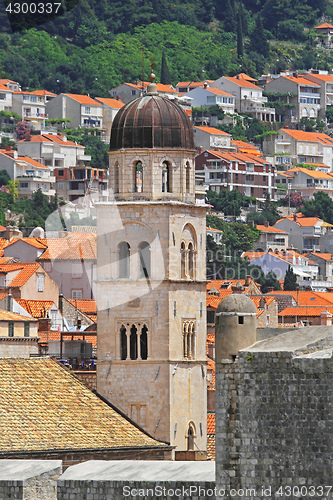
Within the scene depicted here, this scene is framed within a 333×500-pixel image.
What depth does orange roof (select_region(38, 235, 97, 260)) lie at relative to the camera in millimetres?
94188

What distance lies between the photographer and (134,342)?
139ft

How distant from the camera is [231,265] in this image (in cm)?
14250

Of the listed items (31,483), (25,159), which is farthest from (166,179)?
(25,159)

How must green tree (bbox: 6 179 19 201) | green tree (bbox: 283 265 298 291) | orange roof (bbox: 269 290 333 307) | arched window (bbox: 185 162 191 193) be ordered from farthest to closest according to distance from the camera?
green tree (bbox: 6 179 19 201) → green tree (bbox: 283 265 298 291) → orange roof (bbox: 269 290 333 307) → arched window (bbox: 185 162 191 193)

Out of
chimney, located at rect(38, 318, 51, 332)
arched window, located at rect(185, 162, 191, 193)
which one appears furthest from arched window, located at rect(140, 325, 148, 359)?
chimney, located at rect(38, 318, 51, 332)

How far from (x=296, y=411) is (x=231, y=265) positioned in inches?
4707

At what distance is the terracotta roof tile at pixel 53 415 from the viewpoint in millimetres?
38125

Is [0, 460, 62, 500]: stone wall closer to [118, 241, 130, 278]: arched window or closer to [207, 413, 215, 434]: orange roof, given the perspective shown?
[118, 241, 130, 278]: arched window

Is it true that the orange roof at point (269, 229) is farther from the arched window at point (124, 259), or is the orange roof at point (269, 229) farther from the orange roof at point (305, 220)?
the arched window at point (124, 259)

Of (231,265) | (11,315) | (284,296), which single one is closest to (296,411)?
(11,315)

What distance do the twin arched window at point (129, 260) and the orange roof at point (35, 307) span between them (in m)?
27.9

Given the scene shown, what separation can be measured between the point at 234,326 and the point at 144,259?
58.7 feet

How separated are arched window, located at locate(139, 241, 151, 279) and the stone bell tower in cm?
2

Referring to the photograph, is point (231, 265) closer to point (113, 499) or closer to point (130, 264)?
point (130, 264)
